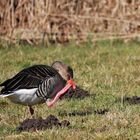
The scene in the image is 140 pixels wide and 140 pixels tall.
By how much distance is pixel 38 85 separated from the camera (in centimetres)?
730

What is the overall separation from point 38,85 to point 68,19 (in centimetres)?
734

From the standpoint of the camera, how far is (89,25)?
14547 mm

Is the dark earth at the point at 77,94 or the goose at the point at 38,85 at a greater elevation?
the goose at the point at 38,85

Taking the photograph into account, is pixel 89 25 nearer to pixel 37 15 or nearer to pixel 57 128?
pixel 37 15

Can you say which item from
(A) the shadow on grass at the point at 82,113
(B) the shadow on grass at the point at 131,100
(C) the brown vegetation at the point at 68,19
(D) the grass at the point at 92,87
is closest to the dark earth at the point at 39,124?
(D) the grass at the point at 92,87

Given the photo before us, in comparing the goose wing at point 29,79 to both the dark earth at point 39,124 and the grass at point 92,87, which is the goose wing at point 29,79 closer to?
the grass at point 92,87

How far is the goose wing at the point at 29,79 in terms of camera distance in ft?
23.8

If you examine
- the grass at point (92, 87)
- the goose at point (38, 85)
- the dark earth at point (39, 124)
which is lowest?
the grass at point (92, 87)

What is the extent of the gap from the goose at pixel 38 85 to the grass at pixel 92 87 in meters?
0.24

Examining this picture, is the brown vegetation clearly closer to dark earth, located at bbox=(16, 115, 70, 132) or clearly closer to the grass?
the grass

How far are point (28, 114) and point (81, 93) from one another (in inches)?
50.4

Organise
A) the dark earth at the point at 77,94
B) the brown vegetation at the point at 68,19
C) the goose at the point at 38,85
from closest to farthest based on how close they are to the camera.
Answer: the goose at the point at 38,85
the dark earth at the point at 77,94
the brown vegetation at the point at 68,19

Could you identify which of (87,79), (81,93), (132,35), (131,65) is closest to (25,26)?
(132,35)

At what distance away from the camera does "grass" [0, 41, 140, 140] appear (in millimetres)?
6426
